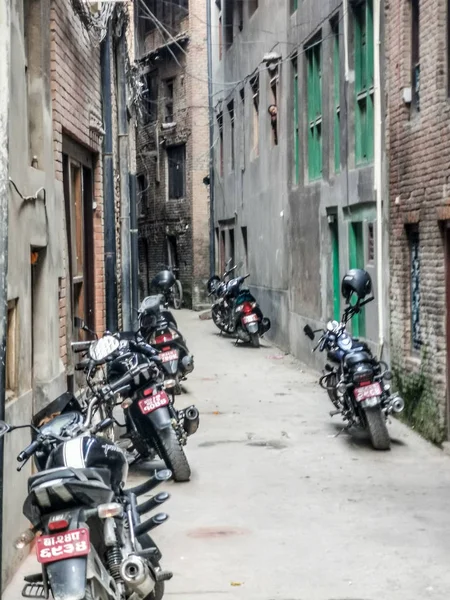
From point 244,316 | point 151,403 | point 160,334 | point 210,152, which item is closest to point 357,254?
point 160,334

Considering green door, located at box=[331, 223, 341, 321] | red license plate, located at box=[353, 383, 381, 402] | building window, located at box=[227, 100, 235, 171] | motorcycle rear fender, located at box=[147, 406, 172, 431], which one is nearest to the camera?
motorcycle rear fender, located at box=[147, 406, 172, 431]

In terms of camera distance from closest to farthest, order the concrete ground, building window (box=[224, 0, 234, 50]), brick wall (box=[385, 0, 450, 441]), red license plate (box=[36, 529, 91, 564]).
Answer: red license plate (box=[36, 529, 91, 564]) < the concrete ground < brick wall (box=[385, 0, 450, 441]) < building window (box=[224, 0, 234, 50])

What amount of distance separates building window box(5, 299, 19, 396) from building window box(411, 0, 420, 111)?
6226mm

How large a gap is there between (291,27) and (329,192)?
4808 mm

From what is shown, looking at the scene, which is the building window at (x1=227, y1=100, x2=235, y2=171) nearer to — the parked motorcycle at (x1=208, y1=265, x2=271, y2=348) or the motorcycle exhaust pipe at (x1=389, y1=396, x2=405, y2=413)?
the parked motorcycle at (x1=208, y1=265, x2=271, y2=348)

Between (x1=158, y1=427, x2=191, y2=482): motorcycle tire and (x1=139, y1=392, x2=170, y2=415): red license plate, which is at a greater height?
(x1=139, y1=392, x2=170, y2=415): red license plate

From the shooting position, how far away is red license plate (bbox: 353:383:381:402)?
35.2ft

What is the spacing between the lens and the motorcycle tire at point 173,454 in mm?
9258

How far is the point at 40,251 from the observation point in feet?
26.8

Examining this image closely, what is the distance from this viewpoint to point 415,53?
12102 millimetres

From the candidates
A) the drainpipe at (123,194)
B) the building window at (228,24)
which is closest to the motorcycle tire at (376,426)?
the drainpipe at (123,194)

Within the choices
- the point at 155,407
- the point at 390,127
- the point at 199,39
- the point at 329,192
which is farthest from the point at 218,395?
the point at 199,39

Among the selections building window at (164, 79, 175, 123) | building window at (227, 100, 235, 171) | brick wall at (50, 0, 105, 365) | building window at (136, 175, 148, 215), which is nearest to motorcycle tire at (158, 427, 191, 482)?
brick wall at (50, 0, 105, 365)

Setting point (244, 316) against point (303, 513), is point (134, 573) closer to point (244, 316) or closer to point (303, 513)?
point (303, 513)
